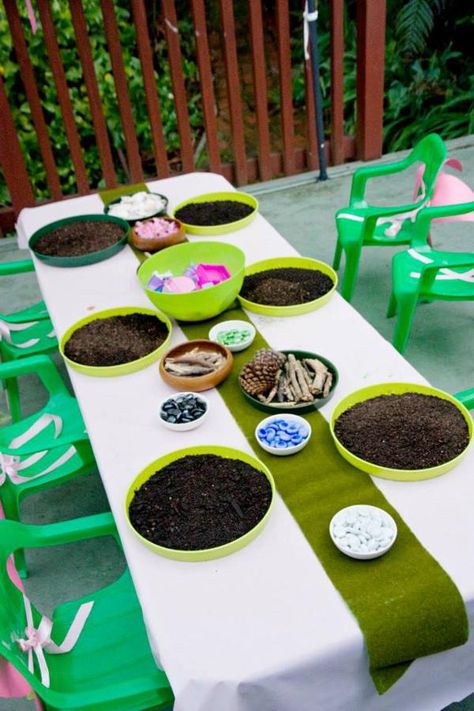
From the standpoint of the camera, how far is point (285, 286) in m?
2.17

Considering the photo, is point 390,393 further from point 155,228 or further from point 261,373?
point 155,228

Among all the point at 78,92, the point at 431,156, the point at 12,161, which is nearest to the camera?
the point at 431,156

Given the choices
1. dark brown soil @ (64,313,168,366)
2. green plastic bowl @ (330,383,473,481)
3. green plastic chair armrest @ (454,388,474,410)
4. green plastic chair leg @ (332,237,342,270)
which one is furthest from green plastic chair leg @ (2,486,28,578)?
green plastic chair leg @ (332,237,342,270)

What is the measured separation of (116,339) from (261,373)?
0.52 m

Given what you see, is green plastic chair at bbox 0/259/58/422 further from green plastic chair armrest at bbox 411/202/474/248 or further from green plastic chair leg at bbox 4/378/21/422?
green plastic chair armrest at bbox 411/202/474/248

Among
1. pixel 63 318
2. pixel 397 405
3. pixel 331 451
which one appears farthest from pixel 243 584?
pixel 63 318

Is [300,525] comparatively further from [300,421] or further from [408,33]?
[408,33]

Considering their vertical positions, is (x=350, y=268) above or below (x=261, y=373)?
below

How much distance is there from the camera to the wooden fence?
4.01 metres

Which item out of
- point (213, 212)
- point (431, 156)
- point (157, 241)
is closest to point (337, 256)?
point (431, 156)

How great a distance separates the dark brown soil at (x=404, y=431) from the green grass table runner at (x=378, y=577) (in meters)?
0.06

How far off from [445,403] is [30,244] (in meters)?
1.78

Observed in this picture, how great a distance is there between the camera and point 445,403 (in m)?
1.61

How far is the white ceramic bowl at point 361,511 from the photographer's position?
4.25 feet
